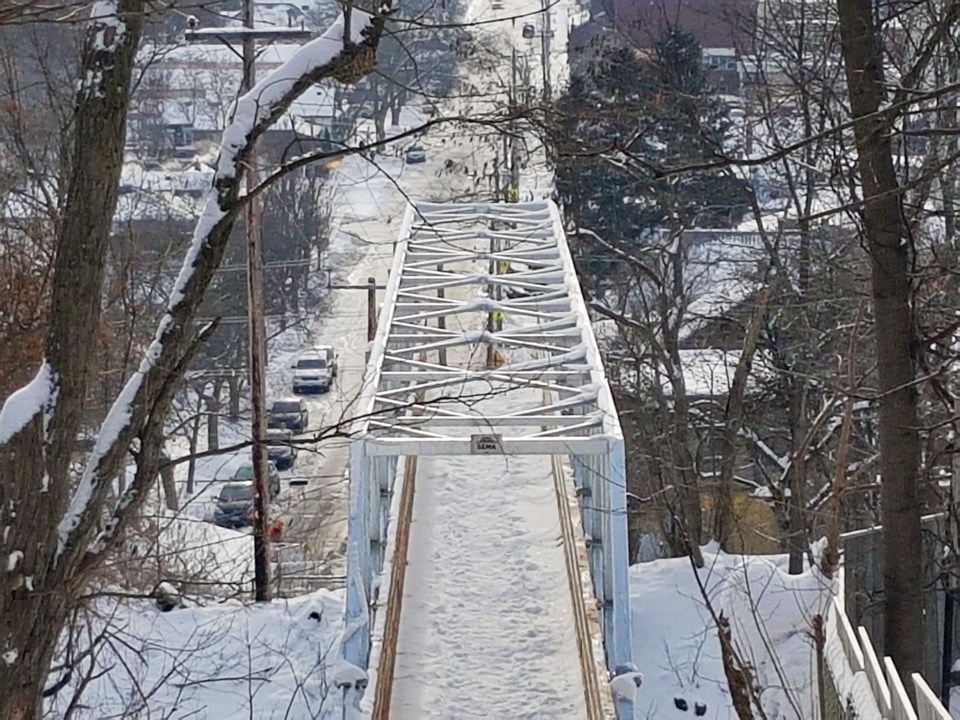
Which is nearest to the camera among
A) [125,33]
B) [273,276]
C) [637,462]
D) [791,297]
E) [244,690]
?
[125,33]

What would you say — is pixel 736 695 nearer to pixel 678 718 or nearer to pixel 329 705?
pixel 678 718

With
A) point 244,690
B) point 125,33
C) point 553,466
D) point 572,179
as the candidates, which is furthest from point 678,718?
A: point 572,179

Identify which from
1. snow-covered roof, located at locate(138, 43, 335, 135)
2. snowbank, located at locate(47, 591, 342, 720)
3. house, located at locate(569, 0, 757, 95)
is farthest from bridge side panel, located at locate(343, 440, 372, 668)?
snow-covered roof, located at locate(138, 43, 335, 135)

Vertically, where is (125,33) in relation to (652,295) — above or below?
above

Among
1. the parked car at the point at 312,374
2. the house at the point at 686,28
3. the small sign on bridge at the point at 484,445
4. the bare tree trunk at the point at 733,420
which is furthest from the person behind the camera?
the parked car at the point at 312,374

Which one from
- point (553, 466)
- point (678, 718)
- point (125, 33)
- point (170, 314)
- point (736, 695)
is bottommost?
point (678, 718)

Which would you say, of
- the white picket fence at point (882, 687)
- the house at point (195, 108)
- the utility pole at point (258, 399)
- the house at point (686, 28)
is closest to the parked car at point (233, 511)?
the house at point (195, 108)

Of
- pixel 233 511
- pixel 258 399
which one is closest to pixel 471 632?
pixel 258 399

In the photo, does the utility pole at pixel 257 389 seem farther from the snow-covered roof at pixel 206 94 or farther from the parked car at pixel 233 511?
the snow-covered roof at pixel 206 94
